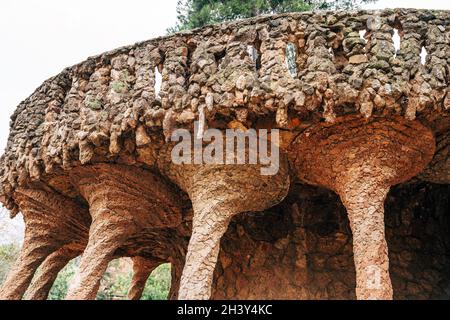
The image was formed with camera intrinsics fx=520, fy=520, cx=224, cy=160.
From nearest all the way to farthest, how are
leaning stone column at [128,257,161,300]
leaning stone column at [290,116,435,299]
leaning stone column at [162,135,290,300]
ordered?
leaning stone column at [290,116,435,299], leaning stone column at [162,135,290,300], leaning stone column at [128,257,161,300]

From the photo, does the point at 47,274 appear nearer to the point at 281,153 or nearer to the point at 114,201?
the point at 114,201

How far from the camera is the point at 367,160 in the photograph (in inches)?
178

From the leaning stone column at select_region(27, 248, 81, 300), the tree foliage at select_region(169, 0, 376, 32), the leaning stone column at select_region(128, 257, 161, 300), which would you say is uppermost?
the tree foliage at select_region(169, 0, 376, 32)

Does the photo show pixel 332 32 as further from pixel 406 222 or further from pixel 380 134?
pixel 406 222

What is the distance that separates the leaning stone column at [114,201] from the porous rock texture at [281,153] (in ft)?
0.05

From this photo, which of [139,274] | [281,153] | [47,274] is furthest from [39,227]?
[139,274]

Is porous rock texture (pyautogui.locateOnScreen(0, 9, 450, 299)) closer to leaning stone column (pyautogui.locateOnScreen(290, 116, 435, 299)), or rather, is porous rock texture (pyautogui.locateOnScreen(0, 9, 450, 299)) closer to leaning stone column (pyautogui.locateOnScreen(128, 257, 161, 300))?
leaning stone column (pyautogui.locateOnScreen(290, 116, 435, 299))

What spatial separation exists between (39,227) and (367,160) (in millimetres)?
3868

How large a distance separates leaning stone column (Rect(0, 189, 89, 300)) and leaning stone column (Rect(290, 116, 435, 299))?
2.89 m

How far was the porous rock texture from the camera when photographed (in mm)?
4285

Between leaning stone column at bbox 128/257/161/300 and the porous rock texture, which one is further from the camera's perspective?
leaning stone column at bbox 128/257/161/300

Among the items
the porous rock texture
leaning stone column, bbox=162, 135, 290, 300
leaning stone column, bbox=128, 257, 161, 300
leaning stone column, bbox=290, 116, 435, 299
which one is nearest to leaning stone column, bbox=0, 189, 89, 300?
the porous rock texture

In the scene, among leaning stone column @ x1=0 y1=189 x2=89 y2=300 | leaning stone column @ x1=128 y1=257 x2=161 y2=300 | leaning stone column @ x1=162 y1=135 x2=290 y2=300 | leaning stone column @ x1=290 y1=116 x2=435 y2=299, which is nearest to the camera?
leaning stone column @ x1=290 y1=116 x2=435 y2=299

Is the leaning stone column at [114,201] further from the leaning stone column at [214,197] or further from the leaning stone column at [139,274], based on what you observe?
the leaning stone column at [139,274]
